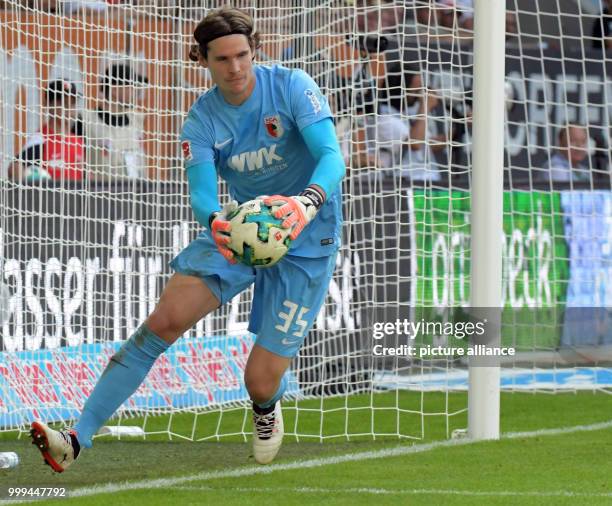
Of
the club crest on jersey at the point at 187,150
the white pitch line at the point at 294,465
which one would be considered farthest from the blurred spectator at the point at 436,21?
the club crest on jersey at the point at 187,150

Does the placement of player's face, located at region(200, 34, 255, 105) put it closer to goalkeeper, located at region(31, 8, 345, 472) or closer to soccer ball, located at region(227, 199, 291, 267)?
goalkeeper, located at region(31, 8, 345, 472)

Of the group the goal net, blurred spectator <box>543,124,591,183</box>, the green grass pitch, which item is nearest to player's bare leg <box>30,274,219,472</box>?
the green grass pitch

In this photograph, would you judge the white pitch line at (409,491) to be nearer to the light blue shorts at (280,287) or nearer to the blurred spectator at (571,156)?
the light blue shorts at (280,287)

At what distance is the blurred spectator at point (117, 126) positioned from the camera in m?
8.36

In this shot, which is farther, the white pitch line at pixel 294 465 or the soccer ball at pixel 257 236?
the white pitch line at pixel 294 465

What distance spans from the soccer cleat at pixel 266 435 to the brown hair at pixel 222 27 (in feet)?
5.43

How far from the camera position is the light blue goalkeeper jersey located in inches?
215

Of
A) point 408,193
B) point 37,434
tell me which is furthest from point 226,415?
point 37,434

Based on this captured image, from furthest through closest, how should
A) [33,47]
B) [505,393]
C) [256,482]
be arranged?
[505,393]
[33,47]
[256,482]

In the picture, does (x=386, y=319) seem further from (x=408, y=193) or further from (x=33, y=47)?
(x=33, y=47)

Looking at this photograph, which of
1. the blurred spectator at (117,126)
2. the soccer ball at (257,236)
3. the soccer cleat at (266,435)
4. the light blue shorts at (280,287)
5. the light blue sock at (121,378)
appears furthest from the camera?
the blurred spectator at (117,126)

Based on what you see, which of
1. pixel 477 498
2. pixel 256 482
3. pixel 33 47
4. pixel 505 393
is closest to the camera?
pixel 477 498

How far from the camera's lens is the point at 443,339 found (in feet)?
32.4

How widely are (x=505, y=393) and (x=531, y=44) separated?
285cm
